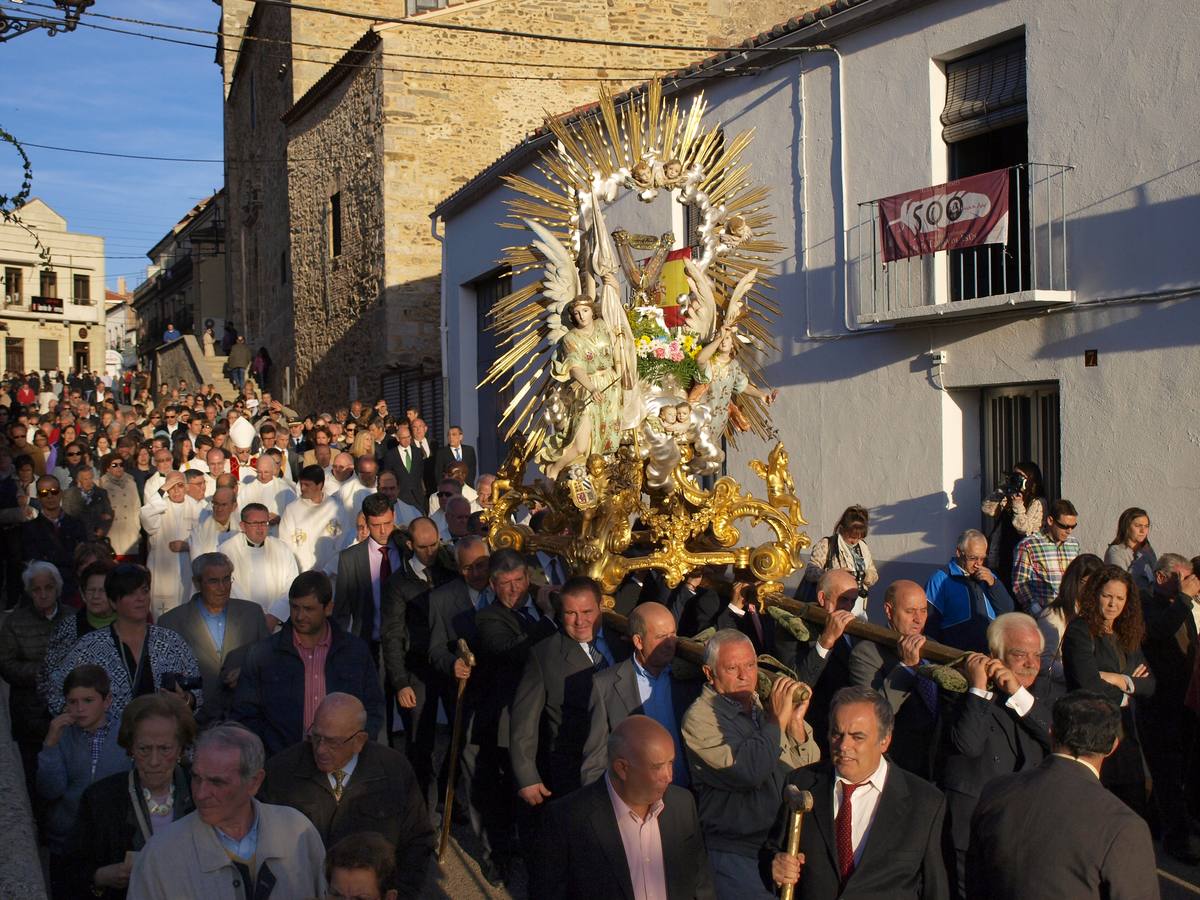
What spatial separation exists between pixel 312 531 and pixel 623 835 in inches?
219

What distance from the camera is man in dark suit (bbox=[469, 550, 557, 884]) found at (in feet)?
19.6

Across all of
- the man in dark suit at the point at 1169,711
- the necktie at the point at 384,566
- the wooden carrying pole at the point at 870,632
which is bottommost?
the man in dark suit at the point at 1169,711

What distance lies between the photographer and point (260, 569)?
24.2 ft

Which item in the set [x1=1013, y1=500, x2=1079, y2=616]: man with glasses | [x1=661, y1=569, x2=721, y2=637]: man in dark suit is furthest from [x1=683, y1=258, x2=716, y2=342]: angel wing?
[x1=1013, y1=500, x2=1079, y2=616]: man with glasses

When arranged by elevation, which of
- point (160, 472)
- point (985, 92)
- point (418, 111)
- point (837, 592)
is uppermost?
point (418, 111)

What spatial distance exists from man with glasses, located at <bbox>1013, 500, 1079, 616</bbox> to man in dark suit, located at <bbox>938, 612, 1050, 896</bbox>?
3.73 metres

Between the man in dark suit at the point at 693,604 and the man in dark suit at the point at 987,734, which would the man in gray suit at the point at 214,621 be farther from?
the man in dark suit at the point at 987,734

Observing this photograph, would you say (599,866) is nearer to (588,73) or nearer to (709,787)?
(709,787)

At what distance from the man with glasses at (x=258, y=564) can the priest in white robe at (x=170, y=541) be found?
110cm

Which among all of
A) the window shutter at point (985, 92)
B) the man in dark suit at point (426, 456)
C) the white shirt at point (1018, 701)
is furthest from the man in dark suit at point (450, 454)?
the white shirt at point (1018, 701)

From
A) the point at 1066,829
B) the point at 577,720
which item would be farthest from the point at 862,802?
the point at 577,720

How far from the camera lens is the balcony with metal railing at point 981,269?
10281mm

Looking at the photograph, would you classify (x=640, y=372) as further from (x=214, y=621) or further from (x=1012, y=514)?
(x=1012, y=514)

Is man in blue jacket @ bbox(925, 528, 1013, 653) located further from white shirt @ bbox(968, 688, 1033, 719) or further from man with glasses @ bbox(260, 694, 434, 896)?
man with glasses @ bbox(260, 694, 434, 896)
